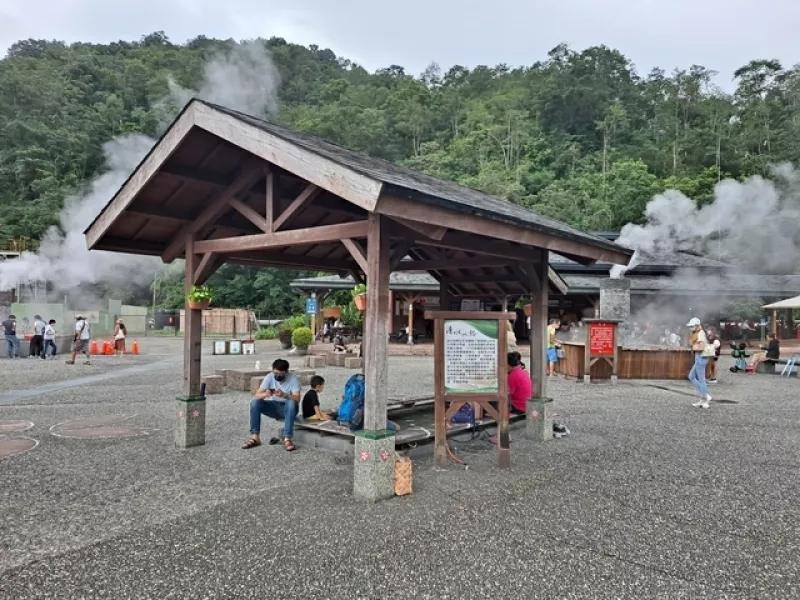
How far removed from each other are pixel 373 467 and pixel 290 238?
2398mm

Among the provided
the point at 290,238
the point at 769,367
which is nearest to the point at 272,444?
the point at 290,238

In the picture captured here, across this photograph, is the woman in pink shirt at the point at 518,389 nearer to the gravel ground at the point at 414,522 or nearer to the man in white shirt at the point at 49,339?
the gravel ground at the point at 414,522

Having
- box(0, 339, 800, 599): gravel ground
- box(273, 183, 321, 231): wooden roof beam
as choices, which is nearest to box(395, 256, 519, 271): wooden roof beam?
box(273, 183, 321, 231): wooden roof beam

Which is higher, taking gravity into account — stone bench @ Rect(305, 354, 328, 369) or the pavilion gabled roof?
the pavilion gabled roof

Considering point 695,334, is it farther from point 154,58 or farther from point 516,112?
point 154,58

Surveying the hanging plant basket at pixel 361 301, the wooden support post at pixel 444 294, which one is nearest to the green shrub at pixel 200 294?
the hanging plant basket at pixel 361 301

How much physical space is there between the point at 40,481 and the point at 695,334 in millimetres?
10669

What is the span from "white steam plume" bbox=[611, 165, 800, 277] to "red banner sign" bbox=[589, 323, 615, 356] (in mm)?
20589

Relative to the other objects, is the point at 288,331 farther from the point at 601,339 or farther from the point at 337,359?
the point at 601,339

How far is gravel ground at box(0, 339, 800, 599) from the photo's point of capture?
327cm

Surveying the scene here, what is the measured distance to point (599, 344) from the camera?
13820 millimetres

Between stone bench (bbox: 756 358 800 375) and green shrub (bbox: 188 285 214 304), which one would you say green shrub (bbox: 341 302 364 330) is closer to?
stone bench (bbox: 756 358 800 375)

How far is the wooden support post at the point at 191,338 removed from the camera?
21.2 feet

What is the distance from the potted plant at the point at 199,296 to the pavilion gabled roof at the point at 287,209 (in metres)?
0.23
